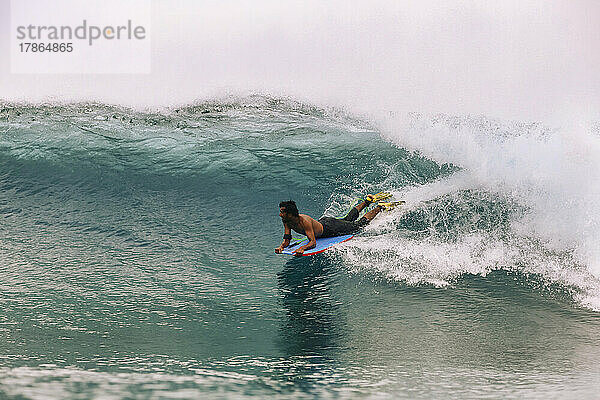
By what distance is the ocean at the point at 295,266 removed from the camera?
3.64m

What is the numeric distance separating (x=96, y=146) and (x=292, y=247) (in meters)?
6.79

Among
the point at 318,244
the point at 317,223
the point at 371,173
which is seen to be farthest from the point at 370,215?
the point at 371,173

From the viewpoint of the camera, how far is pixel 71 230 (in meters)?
7.34

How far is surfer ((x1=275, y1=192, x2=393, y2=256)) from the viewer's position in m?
5.52

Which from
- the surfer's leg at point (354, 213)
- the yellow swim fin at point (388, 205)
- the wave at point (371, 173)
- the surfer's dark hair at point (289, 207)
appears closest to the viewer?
the surfer's dark hair at point (289, 207)

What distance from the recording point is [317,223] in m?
6.13

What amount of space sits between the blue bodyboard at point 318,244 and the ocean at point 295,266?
34 cm

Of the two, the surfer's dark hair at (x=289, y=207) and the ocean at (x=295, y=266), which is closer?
the ocean at (x=295, y=266)

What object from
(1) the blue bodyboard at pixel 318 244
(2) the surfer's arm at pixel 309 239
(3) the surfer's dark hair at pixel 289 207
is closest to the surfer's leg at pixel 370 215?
(1) the blue bodyboard at pixel 318 244

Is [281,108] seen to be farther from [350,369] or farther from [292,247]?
[350,369]

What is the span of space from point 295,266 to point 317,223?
649 mm

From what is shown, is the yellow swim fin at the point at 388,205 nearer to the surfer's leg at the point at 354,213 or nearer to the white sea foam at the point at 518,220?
the white sea foam at the point at 518,220

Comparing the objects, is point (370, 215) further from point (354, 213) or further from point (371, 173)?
point (371, 173)

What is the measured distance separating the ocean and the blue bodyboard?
13.2 inches
